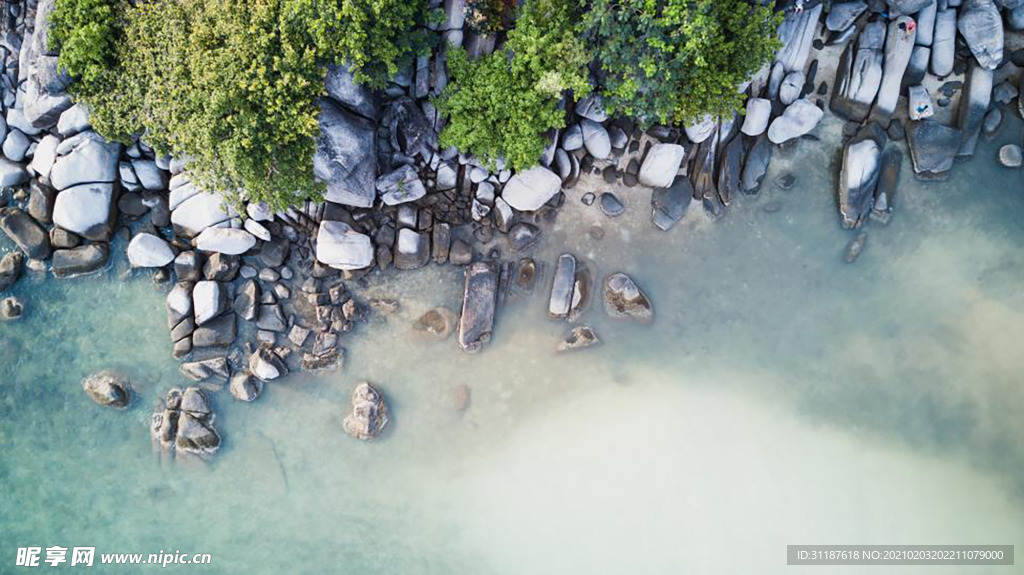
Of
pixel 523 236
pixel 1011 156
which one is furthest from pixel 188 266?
pixel 1011 156

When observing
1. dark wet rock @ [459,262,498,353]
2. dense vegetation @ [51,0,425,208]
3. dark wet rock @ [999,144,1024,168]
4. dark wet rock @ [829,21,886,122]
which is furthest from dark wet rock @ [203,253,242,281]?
dark wet rock @ [999,144,1024,168]

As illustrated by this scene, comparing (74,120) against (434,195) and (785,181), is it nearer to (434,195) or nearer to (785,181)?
(434,195)

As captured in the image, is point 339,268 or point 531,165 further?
point 339,268

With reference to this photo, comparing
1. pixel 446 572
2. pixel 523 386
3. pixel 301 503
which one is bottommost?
pixel 446 572

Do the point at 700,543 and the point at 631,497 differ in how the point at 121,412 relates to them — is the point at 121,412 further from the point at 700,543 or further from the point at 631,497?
the point at 700,543

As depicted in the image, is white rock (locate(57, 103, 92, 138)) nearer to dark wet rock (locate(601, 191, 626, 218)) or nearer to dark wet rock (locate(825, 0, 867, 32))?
dark wet rock (locate(601, 191, 626, 218))

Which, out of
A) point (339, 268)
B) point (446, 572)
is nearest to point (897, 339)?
point (446, 572)
